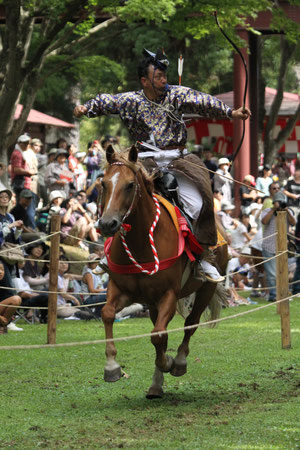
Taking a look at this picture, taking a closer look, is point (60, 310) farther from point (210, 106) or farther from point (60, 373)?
point (210, 106)

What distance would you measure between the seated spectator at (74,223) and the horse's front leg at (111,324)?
8314 millimetres

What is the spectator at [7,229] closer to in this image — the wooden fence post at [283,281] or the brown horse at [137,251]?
the wooden fence post at [283,281]

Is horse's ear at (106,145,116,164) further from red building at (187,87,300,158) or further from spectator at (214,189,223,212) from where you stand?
red building at (187,87,300,158)

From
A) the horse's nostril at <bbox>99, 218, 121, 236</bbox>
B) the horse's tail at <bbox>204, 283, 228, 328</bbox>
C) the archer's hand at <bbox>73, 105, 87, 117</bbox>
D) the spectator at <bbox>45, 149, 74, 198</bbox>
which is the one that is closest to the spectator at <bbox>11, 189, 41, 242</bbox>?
the spectator at <bbox>45, 149, 74, 198</bbox>

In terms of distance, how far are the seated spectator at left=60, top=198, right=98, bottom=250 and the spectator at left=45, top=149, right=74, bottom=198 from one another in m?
1.36

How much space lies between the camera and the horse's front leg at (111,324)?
695 centimetres

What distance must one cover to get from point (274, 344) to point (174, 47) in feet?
51.5

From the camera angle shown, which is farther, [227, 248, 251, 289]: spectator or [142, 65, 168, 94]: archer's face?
[227, 248, 251, 289]: spectator

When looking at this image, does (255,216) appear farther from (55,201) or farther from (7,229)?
(7,229)

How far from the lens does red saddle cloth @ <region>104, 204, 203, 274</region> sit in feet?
23.4

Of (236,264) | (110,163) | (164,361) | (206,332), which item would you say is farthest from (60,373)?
(236,264)

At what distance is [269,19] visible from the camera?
23.3 m

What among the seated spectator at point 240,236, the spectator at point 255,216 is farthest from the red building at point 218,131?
the seated spectator at point 240,236

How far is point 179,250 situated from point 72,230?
8449 millimetres
